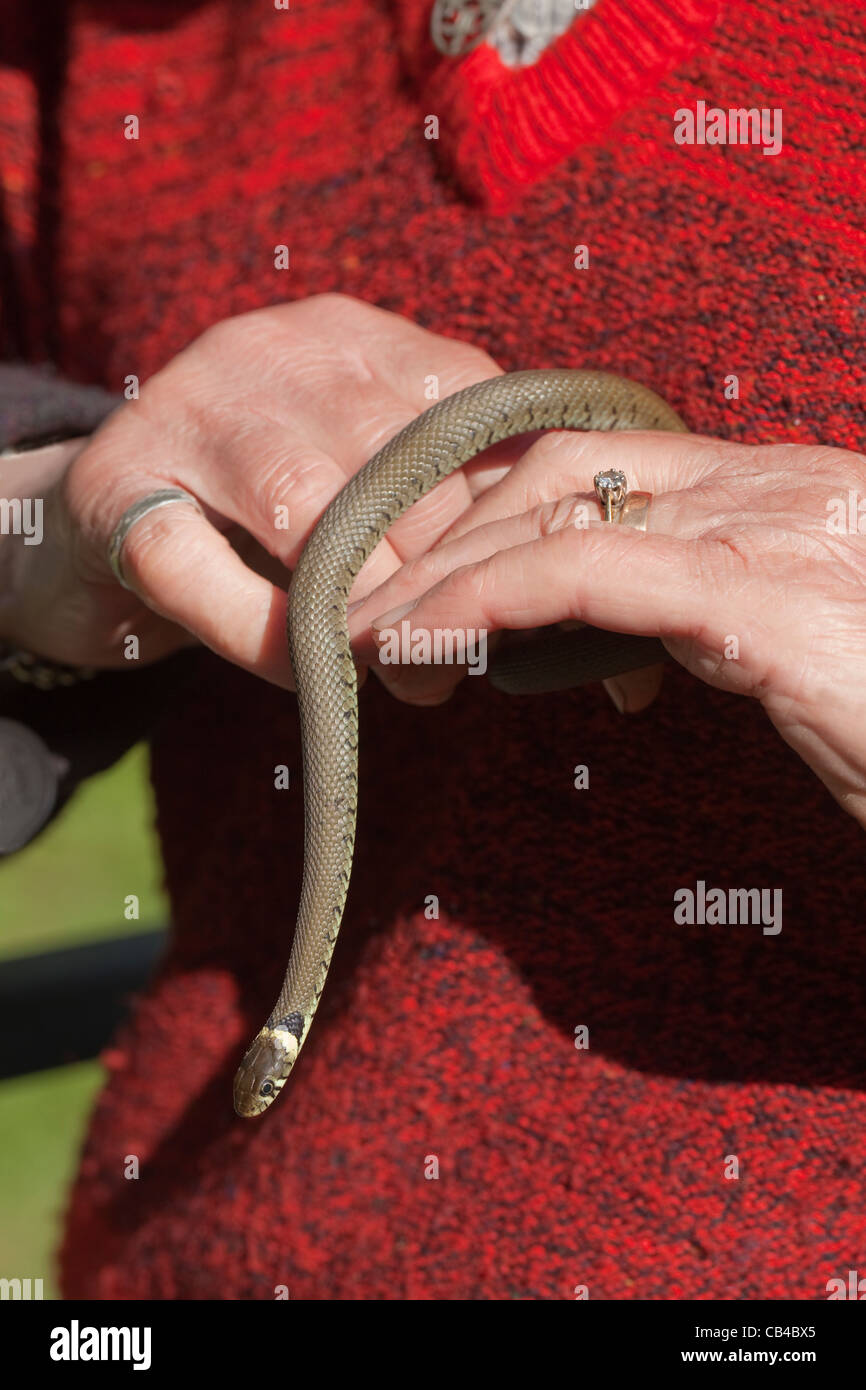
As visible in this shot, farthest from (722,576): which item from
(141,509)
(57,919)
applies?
(57,919)

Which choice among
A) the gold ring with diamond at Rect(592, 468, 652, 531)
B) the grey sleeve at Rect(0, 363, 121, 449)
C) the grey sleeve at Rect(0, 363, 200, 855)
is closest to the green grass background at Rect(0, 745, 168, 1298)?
the grey sleeve at Rect(0, 363, 200, 855)

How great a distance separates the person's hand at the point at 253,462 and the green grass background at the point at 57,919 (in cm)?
163

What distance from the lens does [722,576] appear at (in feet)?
2.85

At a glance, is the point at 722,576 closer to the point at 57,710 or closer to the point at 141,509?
the point at 141,509

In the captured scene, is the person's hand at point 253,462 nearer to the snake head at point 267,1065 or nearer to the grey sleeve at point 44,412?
the grey sleeve at point 44,412

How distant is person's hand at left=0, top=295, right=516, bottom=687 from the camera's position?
3.57ft

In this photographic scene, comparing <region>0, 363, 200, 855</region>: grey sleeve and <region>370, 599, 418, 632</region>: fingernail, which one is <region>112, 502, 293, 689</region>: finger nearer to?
<region>370, 599, 418, 632</region>: fingernail

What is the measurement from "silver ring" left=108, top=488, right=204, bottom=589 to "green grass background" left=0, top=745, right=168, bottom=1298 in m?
1.66

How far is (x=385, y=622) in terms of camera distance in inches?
40.6

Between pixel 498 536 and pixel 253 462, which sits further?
pixel 253 462

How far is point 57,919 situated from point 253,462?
2.51m

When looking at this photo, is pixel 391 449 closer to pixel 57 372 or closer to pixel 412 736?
pixel 412 736

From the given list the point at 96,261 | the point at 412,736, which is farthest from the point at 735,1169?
the point at 96,261

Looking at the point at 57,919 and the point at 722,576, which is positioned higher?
the point at 722,576
